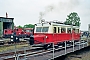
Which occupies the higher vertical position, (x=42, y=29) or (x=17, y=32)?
(x=42, y=29)

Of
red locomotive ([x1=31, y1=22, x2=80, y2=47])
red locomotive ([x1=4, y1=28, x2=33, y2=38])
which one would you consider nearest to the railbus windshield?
red locomotive ([x1=31, y1=22, x2=80, y2=47])

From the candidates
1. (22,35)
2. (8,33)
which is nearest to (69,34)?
(22,35)

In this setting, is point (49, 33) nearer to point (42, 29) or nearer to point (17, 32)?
point (42, 29)

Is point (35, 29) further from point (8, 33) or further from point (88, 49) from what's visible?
point (8, 33)

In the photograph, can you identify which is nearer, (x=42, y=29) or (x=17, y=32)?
(x=42, y=29)

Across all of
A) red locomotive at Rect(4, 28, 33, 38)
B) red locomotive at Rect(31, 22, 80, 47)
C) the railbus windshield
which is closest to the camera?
red locomotive at Rect(31, 22, 80, 47)

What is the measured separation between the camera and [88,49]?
55.4ft

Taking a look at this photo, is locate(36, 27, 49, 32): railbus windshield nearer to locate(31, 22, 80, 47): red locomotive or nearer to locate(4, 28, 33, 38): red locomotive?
locate(31, 22, 80, 47): red locomotive

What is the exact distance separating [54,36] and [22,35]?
17494 mm

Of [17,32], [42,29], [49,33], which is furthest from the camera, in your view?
[17,32]

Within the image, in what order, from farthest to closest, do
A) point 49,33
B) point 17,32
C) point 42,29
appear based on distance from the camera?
point 17,32 → point 42,29 → point 49,33

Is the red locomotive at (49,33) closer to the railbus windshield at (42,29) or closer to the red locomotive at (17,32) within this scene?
the railbus windshield at (42,29)

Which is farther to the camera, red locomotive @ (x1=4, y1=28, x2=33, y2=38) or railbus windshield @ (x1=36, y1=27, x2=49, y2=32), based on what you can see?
red locomotive @ (x1=4, y1=28, x2=33, y2=38)

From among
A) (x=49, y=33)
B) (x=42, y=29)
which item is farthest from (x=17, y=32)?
(x=49, y=33)
